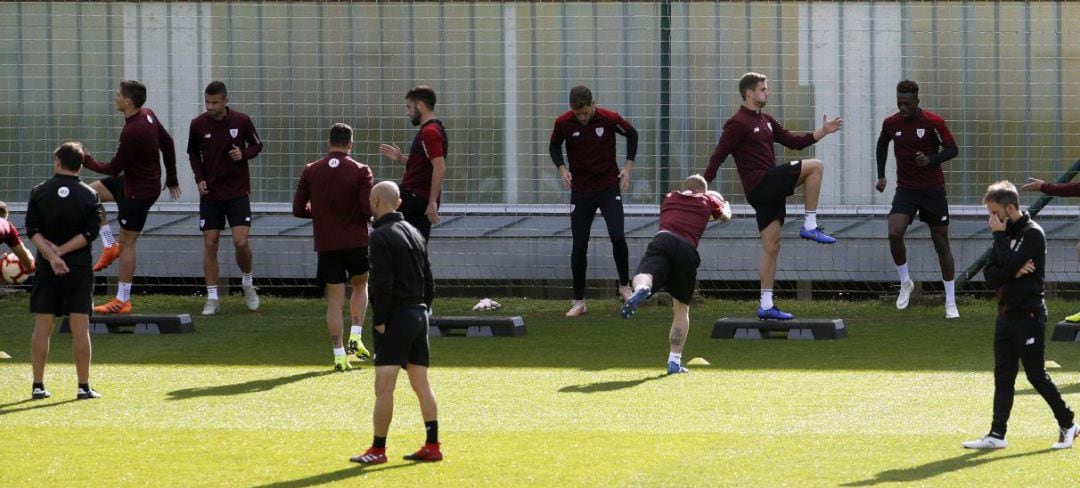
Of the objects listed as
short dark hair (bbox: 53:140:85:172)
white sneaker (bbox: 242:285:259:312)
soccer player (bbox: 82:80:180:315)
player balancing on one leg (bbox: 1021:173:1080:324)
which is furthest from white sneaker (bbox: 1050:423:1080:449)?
white sneaker (bbox: 242:285:259:312)

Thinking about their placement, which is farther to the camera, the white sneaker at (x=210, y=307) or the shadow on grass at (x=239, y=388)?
the white sneaker at (x=210, y=307)

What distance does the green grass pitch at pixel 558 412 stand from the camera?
26.7ft

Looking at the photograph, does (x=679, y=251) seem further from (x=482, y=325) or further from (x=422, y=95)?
(x=482, y=325)

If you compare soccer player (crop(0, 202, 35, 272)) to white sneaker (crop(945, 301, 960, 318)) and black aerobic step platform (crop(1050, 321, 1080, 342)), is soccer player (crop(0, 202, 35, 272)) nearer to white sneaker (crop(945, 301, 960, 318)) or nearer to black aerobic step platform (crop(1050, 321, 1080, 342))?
black aerobic step platform (crop(1050, 321, 1080, 342))

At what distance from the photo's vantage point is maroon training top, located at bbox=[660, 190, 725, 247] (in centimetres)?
1185

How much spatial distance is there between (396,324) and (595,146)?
6.78 meters

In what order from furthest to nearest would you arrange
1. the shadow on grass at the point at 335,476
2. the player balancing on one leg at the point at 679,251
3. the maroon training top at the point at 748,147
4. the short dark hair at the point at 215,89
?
the short dark hair at the point at 215,89, the maroon training top at the point at 748,147, the player balancing on one leg at the point at 679,251, the shadow on grass at the point at 335,476

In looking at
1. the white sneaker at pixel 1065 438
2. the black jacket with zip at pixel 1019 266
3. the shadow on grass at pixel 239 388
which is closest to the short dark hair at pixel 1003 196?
the black jacket with zip at pixel 1019 266

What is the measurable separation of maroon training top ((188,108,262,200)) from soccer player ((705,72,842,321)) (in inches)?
170

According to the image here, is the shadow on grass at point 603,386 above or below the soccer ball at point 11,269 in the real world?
below

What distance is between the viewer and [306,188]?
12.3 meters

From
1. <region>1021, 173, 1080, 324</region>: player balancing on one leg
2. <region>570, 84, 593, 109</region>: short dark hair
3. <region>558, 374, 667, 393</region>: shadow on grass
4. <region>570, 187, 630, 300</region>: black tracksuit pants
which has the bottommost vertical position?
<region>558, 374, 667, 393</region>: shadow on grass

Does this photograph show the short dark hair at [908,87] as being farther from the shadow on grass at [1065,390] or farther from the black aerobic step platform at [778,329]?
the shadow on grass at [1065,390]

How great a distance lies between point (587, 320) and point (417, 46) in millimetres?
3988
